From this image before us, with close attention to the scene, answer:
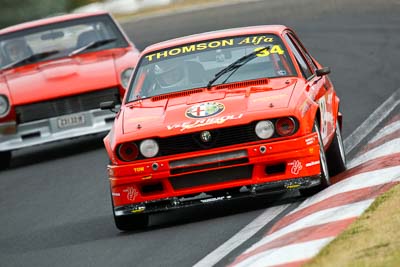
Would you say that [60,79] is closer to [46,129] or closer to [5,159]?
[46,129]

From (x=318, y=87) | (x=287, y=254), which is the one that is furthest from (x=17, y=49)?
(x=287, y=254)

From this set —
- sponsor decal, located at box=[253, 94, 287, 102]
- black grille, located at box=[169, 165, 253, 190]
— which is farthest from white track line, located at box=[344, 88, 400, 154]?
black grille, located at box=[169, 165, 253, 190]

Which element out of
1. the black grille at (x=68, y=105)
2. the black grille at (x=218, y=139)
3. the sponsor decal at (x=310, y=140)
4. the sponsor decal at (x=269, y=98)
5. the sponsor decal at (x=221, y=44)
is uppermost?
the sponsor decal at (x=269, y=98)

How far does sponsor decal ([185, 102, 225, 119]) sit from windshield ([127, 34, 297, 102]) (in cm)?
65

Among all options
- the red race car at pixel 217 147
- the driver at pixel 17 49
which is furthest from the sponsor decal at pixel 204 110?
the driver at pixel 17 49

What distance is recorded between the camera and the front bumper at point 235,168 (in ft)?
29.3

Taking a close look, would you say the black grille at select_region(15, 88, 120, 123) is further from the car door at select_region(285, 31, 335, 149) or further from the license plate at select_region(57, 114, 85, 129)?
the car door at select_region(285, 31, 335, 149)

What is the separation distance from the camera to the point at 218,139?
9.00 metres

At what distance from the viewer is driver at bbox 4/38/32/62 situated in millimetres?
15664

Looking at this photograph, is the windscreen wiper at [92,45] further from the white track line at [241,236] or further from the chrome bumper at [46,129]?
the white track line at [241,236]

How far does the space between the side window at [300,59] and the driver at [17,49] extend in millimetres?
5731

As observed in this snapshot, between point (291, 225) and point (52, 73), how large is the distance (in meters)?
7.28

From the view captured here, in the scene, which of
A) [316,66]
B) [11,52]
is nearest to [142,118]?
[316,66]

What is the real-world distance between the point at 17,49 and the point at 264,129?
7.34m
